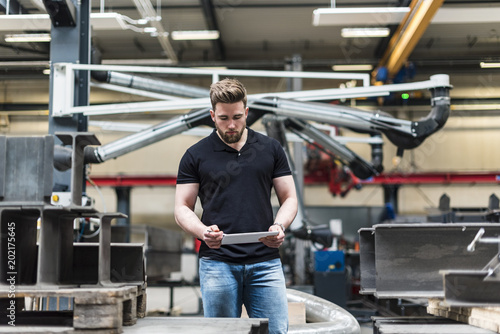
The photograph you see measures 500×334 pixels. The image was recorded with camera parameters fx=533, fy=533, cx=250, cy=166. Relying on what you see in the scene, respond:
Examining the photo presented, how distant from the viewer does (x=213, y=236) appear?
80.3 inches

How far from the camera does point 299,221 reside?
6.04 metres

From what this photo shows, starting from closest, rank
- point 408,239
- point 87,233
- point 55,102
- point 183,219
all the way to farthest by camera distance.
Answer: point 183,219, point 408,239, point 55,102, point 87,233

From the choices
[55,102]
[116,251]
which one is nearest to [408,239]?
[116,251]

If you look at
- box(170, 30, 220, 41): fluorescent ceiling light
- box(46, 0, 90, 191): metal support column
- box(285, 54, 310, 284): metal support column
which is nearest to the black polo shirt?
box(46, 0, 90, 191): metal support column

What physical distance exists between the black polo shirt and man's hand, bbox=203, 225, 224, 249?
138 millimetres

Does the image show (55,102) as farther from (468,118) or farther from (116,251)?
(468,118)

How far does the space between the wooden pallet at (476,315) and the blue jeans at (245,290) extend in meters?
0.69

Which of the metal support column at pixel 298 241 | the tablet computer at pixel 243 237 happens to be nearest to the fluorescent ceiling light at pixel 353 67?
the metal support column at pixel 298 241

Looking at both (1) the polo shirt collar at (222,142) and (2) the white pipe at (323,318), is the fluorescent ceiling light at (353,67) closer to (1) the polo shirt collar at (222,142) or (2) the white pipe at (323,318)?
(2) the white pipe at (323,318)

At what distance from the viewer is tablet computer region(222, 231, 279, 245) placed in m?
2.04

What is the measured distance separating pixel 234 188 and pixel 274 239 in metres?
0.27

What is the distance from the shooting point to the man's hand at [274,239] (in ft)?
6.98

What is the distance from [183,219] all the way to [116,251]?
0.46 meters

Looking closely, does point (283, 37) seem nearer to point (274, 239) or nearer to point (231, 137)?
point (231, 137)
